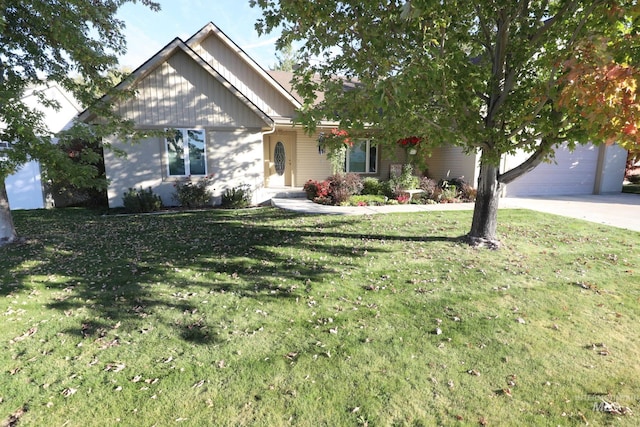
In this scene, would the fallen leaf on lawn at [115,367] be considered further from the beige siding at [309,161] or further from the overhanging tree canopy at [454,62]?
the beige siding at [309,161]

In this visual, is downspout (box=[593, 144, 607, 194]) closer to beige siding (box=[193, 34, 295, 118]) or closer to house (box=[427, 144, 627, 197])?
house (box=[427, 144, 627, 197])

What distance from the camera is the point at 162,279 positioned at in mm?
5473

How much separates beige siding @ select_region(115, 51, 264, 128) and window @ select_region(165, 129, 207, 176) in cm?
35

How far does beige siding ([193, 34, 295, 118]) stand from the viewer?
16.4 m

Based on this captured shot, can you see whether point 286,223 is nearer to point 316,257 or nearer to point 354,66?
point 316,257

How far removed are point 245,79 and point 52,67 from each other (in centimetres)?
966

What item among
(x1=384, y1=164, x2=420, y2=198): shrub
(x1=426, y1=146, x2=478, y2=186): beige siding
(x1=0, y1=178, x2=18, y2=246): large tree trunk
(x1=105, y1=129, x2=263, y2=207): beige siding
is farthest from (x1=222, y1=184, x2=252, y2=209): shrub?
(x1=426, y1=146, x2=478, y2=186): beige siding

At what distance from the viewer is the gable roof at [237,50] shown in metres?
15.6

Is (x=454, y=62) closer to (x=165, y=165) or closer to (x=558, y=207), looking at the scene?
(x=558, y=207)

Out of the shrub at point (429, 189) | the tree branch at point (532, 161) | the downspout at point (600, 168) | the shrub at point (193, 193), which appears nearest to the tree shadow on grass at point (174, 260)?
the tree branch at point (532, 161)

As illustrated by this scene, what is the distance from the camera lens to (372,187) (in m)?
14.4

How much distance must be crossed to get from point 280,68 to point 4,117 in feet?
116

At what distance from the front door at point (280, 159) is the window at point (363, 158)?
271 cm

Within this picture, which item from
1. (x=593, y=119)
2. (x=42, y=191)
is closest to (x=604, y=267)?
(x=593, y=119)
